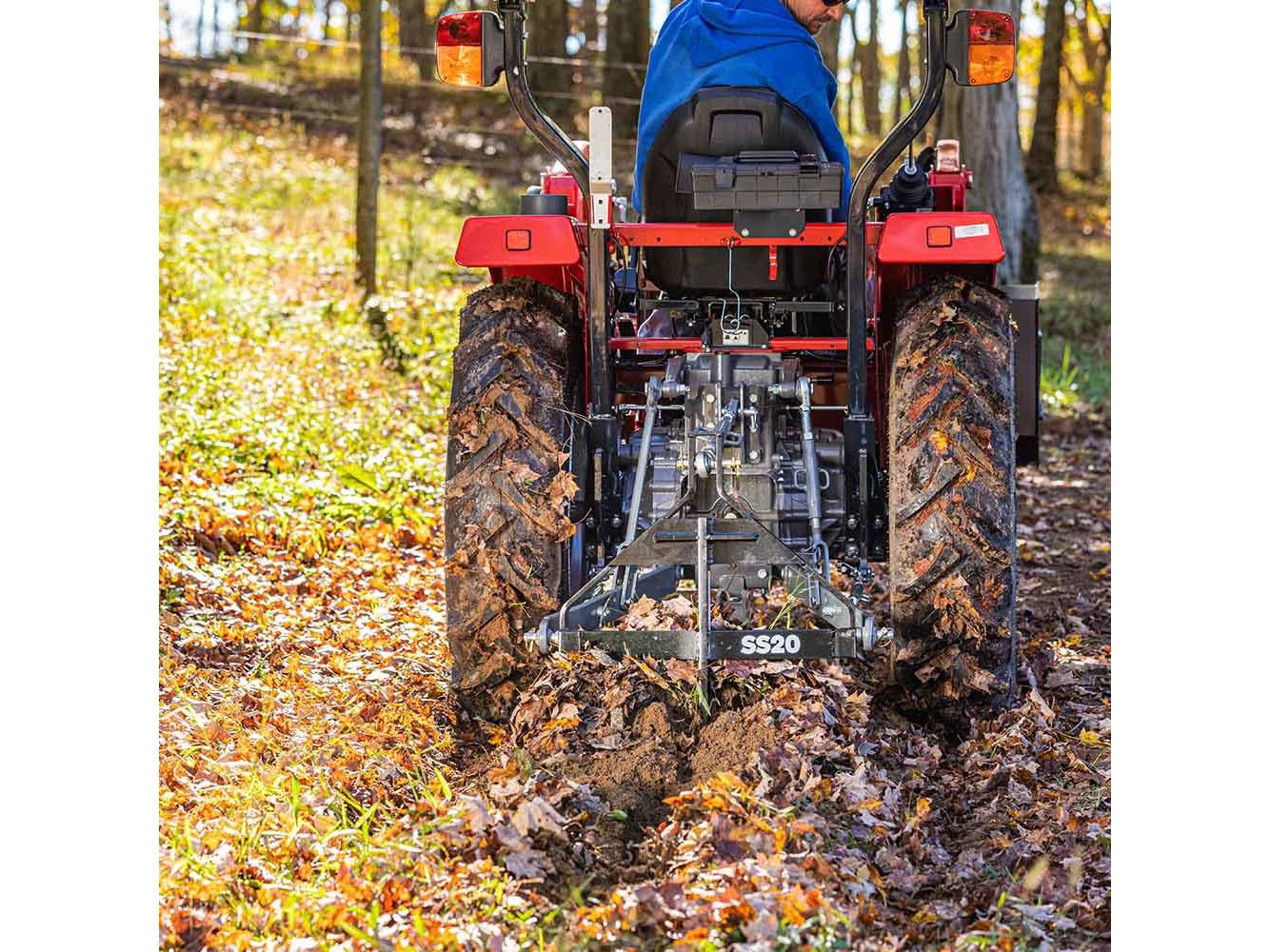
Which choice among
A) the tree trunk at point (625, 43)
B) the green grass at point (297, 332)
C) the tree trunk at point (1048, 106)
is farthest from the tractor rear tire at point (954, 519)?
the tree trunk at point (1048, 106)

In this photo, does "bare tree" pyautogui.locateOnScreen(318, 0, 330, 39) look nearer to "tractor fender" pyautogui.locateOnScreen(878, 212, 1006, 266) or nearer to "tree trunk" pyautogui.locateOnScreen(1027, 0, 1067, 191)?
"tree trunk" pyautogui.locateOnScreen(1027, 0, 1067, 191)

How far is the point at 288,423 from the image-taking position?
982 centimetres

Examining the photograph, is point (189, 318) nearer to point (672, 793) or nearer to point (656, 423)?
point (656, 423)

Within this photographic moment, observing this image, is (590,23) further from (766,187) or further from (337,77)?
(766,187)

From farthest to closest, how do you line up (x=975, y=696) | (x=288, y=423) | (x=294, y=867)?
(x=288, y=423) < (x=975, y=696) < (x=294, y=867)

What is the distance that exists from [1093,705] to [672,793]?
2.20 m

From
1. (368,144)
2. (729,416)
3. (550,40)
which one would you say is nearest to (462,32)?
(729,416)

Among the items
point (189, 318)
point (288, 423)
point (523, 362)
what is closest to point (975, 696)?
point (523, 362)

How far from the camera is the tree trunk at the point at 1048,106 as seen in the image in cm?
2425

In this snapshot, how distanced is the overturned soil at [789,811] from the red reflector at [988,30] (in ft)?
6.86

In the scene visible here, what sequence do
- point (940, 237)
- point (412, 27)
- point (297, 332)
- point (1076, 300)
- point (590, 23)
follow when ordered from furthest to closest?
point (590, 23), point (412, 27), point (1076, 300), point (297, 332), point (940, 237)

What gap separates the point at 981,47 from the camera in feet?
16.1

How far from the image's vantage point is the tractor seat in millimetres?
4984

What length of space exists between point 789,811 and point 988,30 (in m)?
2.54
